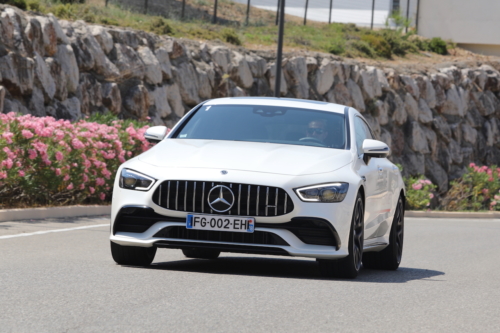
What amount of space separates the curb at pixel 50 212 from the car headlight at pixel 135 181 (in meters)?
5.40

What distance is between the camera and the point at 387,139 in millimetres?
38625

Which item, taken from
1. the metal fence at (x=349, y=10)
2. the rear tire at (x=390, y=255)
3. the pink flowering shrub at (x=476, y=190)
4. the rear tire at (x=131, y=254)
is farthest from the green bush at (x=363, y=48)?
the rear tire at (x=131, y=254)

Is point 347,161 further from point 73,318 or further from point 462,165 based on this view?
Answer: point 462,165

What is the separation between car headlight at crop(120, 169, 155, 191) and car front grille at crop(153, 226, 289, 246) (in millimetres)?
395

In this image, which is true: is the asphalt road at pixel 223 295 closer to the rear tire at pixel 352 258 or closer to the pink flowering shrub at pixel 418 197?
the rear tire at pixel 352 258

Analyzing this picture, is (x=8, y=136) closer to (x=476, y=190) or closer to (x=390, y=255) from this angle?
(x=390, y=255)

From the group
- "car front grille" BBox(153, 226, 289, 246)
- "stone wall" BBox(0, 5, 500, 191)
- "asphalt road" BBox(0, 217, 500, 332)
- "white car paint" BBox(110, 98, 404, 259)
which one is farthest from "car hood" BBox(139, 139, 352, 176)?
"stone wall" BBox(0, 5, 500, 191)

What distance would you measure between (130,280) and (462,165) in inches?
1493

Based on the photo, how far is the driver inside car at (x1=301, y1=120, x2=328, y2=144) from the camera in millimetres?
9336

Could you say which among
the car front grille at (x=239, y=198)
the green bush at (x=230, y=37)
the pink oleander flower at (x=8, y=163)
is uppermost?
the green bush at (x=230, y=37)

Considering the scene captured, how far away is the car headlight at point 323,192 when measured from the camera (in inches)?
314

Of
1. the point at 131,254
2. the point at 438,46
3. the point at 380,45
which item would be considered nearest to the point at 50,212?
the point at 131,254

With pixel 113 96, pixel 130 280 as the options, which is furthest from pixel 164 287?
pixel 113 96

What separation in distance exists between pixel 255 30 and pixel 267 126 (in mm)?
40376
